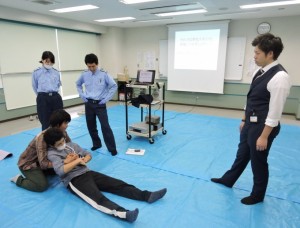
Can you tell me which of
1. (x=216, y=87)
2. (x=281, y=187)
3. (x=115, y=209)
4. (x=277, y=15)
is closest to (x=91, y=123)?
(x=115, y=209)

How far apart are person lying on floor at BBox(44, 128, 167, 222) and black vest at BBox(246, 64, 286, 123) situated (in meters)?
1.09

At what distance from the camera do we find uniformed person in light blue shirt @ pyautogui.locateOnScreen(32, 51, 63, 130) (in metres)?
3.27

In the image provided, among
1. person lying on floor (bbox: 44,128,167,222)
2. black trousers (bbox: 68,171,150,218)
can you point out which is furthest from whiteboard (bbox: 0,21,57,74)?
black trousers (bbox: 68,171,150,218)

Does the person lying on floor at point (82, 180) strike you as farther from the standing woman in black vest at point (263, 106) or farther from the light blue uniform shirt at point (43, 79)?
the light blue uniform shirt at point (43, 79)

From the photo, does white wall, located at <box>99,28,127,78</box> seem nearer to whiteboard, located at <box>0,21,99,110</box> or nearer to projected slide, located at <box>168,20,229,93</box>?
whiteboard, located at <box>0,21,99,110</box>

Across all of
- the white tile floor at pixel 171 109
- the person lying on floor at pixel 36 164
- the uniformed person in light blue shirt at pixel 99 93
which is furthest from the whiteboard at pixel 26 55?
the person lying on floor at pixel 36 164

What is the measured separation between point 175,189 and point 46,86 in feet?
8.00

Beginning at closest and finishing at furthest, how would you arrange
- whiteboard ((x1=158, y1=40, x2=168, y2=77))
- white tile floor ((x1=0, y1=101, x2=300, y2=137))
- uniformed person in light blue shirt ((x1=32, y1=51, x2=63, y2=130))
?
uniformed person in light blue shirt ((x1=32, y1=51, x2=63, y2=130))
white tile floor ((x1=0, y1=101, x2=300, y2=137))
whiteboard ((x1=158, y1=40, x2=168, y2=77))

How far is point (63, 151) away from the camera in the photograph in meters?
2.10

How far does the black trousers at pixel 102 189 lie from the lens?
5.98ft

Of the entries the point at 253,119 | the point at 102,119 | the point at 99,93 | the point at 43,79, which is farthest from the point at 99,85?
the point at 253,119

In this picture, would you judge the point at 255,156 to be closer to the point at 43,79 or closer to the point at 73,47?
the point at 43,79

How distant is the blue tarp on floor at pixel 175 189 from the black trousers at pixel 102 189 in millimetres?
71

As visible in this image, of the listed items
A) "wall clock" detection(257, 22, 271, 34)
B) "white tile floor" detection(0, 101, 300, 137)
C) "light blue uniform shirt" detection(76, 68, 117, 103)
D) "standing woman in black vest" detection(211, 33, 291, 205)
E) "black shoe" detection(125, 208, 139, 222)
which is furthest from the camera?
"wall clock" detection(257, 22, 271, 34)
